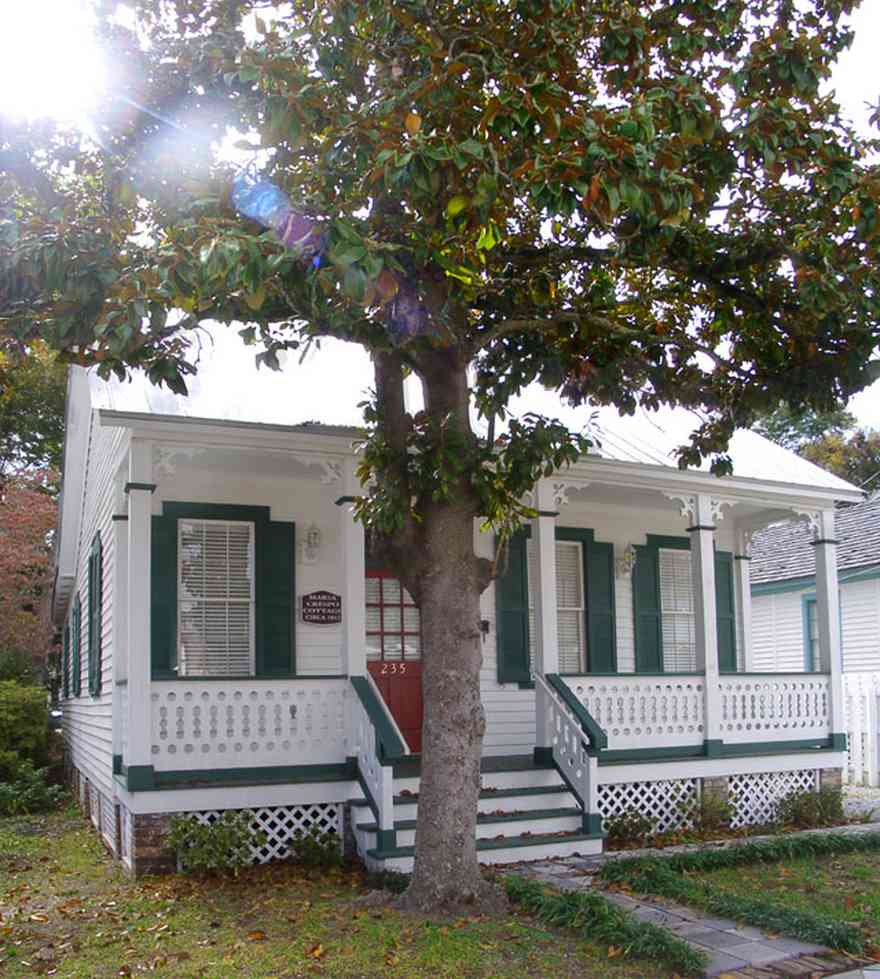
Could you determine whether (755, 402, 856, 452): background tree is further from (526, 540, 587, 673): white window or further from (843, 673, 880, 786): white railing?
(526, 540, 587, 673): white window

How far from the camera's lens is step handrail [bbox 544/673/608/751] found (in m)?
10.7

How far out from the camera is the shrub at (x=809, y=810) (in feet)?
40.8

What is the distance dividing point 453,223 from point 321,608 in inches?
224

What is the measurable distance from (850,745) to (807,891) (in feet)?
28.4

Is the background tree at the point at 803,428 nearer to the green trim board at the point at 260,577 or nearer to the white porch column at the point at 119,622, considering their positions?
the green trim board at the point at 260,577

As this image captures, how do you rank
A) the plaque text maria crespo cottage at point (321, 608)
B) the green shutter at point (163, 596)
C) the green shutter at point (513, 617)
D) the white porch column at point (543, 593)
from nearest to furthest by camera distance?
the green shutter at point (163, 596)
the white porch column at point (543, 593)
the plaque text maria crespo cottage at point (321, 608)
the green shutter at point (513, 617)

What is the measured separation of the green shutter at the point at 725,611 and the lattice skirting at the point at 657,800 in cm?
303

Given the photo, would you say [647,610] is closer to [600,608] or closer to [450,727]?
[600,608]

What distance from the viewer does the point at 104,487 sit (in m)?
13.4

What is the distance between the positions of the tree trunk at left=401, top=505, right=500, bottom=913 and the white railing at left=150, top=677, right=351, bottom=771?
2269 millimetres

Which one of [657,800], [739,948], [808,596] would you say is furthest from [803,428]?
[739,948]

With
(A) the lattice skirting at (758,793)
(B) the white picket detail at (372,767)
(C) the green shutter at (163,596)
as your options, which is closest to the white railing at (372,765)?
(B) the white picket detail at (372,767)

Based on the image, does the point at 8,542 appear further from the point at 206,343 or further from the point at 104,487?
the point at 206,343

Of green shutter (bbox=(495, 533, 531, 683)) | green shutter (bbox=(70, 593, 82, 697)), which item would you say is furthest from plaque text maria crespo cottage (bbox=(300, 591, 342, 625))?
green shutter (bbox=(70, 593, 82, 697))
